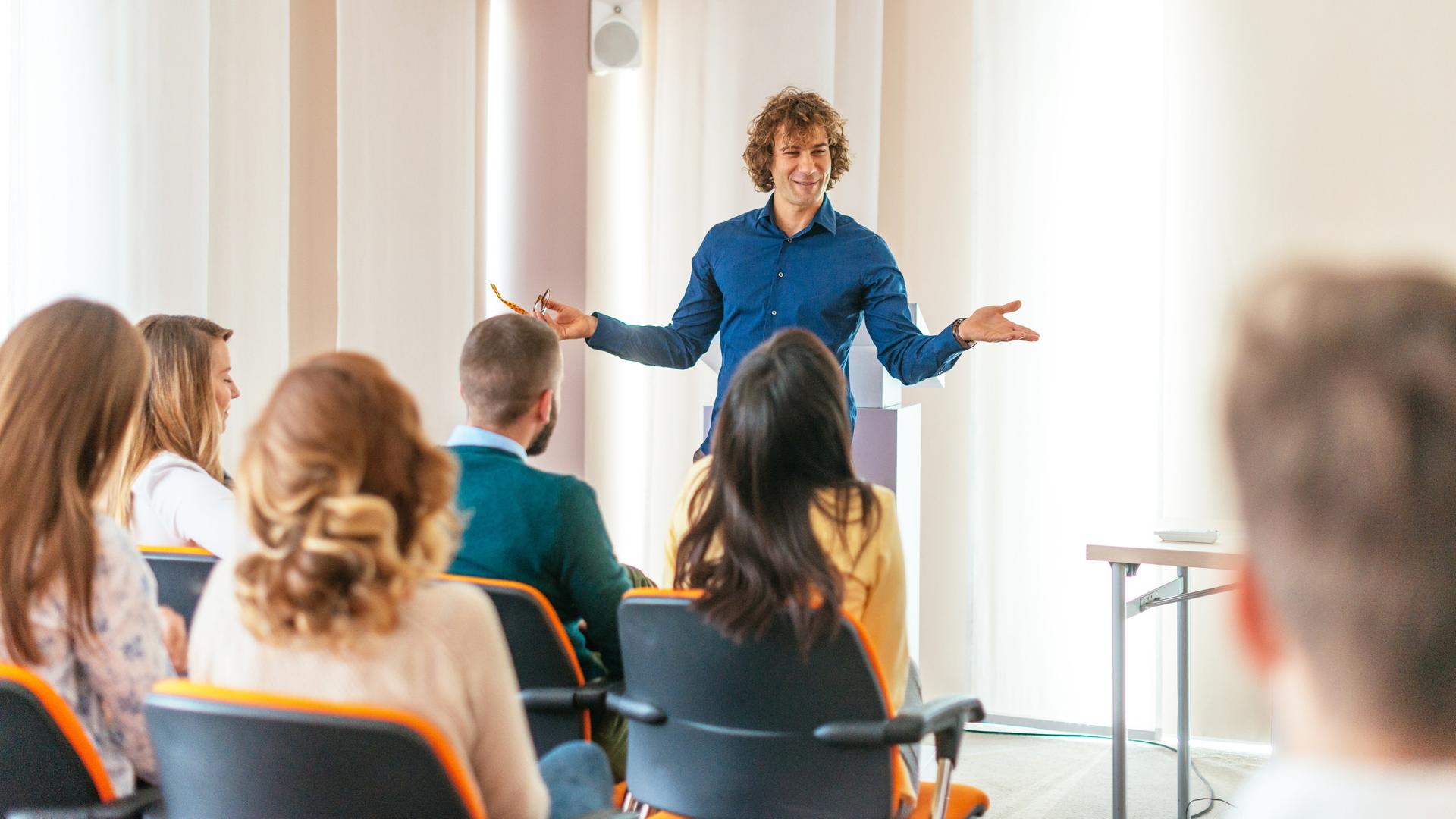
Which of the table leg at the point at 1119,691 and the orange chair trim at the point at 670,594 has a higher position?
the orange chair trim at the point at 670,594

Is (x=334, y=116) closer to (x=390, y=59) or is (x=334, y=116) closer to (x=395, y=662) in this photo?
(x=390, y=59)

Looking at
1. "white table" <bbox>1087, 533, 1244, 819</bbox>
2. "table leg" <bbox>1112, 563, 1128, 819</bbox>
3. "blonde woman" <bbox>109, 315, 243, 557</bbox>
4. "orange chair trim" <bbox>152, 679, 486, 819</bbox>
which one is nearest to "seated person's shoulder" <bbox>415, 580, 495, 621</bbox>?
"orange chair trim" <bbox>152, 679, 486, 819</bbox>

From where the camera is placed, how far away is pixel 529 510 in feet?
6.72

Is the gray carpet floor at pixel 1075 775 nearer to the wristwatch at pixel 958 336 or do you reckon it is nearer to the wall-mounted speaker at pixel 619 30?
the wristwatch at pixel 958 336

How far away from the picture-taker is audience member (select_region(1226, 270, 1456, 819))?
2.01ft

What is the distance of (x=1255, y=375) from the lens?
25.5 inches

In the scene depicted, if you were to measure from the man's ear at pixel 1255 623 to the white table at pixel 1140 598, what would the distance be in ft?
6.88

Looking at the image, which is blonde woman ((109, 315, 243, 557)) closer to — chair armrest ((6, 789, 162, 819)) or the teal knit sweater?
the teal knit sweater

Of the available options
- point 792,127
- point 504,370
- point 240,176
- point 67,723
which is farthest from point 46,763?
point 240,176

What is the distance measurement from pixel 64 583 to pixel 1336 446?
145 cm

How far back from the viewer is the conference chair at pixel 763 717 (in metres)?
1.69

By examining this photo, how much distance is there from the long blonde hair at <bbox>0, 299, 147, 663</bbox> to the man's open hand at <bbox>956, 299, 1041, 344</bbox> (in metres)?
2.08

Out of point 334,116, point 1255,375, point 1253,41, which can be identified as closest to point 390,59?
point 334,116

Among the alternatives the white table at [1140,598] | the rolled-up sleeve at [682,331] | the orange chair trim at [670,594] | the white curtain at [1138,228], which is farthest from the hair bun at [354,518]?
the white curtain at [1138,228]
